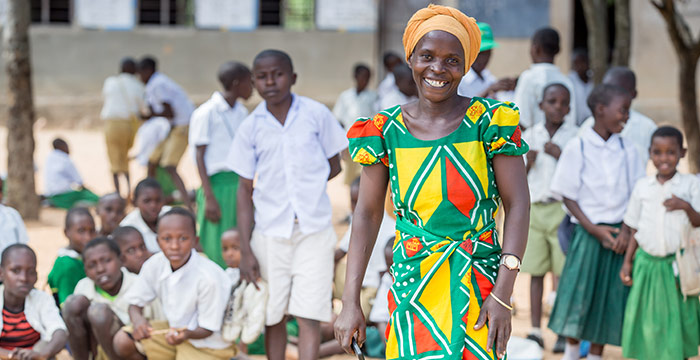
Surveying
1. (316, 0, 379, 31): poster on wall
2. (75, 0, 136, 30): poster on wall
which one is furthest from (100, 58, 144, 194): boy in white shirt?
(316, 0, 379, 31): poster on wall

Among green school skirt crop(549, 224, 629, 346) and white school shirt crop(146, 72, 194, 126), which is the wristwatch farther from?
white school shirt crop(146, 72, 194, 126)

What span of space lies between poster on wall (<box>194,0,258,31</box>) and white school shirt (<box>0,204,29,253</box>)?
10923 millimetres

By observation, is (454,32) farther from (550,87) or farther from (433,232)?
(550,87)

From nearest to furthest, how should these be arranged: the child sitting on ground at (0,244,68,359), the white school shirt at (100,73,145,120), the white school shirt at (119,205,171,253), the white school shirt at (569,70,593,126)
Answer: the child sitting on ground at (0,244,68,359) → the white school shirt at (119,205,171,253) → the white school shirt at (569,70,593,126) → the white school shirt at (100,73,145,120)

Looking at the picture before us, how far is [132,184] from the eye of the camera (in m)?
11.7

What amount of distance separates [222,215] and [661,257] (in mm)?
2890

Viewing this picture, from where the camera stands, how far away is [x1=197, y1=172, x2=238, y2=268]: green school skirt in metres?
6.18

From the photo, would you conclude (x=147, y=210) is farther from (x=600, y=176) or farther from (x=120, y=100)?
(x=120, y=100)

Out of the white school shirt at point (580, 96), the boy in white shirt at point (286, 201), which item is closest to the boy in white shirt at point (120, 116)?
the white school shirt at point (580, 96)

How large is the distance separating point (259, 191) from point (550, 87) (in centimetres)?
195

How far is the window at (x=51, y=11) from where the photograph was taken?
51.2ft

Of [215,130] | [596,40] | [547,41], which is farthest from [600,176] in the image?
[596,40]

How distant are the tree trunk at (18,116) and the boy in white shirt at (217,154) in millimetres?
3822

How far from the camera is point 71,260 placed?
5.21 metres
